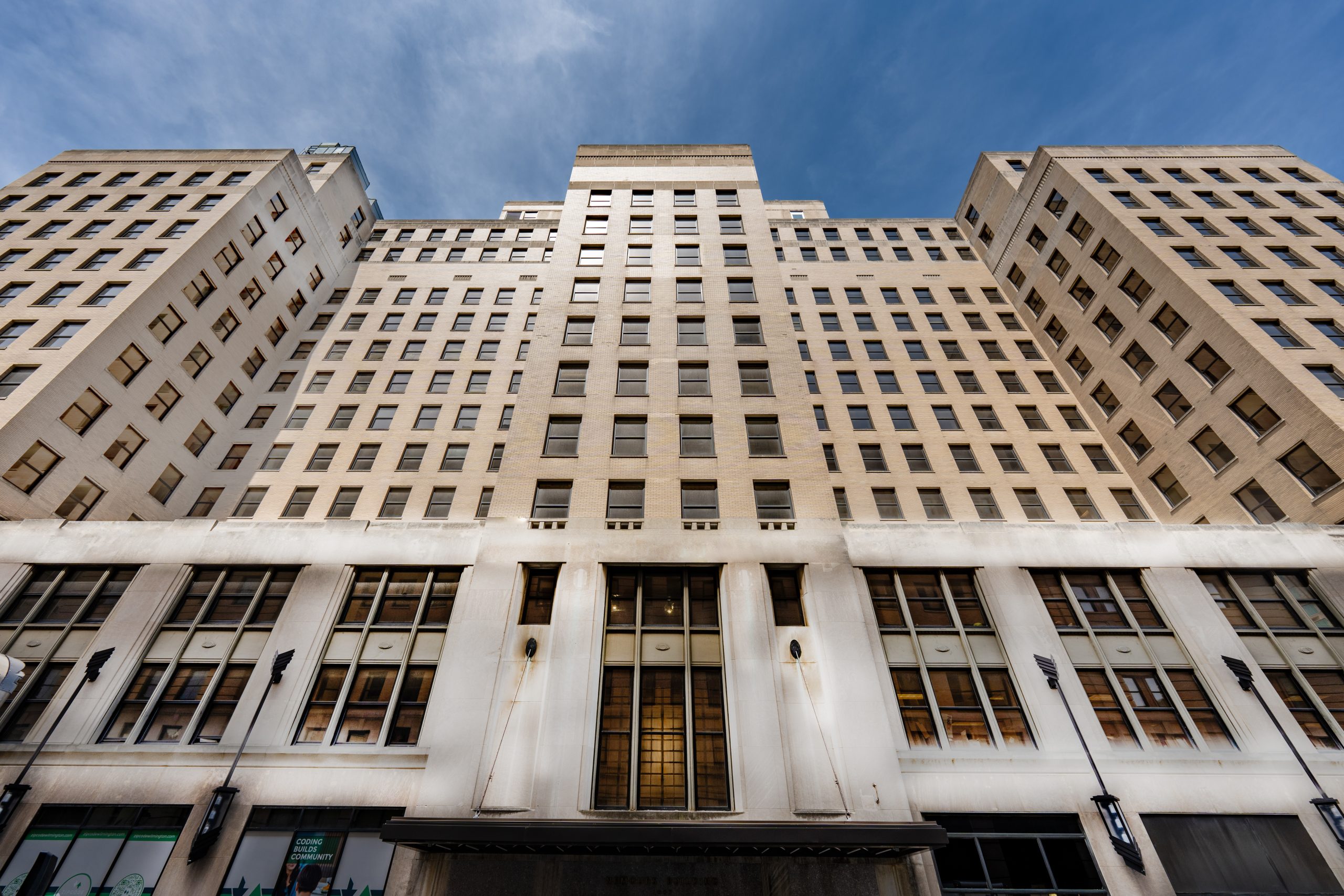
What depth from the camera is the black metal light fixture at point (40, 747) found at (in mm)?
15766

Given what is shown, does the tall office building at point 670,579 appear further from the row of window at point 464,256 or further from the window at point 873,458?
the row of window at point 464,256

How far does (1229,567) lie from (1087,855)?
12.0 meters

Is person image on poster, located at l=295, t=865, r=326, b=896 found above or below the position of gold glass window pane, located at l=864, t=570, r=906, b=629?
below

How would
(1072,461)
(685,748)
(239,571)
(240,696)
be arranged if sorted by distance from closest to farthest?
(685,748) → (240,696) → (239,571) → (1072,461)

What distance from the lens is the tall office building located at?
15.3 metres

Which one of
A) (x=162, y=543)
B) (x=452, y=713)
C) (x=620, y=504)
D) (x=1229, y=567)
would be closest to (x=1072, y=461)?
(x=1229, y=567)

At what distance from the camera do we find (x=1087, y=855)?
15250 millimetres

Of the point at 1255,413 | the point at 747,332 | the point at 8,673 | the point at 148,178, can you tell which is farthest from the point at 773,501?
the point at 148,178

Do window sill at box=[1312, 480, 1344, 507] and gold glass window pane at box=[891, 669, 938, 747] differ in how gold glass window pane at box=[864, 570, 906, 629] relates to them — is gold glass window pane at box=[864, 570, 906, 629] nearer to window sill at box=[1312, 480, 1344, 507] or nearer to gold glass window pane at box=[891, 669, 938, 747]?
gold glass window pane at box=[891, 669, 938, 747]

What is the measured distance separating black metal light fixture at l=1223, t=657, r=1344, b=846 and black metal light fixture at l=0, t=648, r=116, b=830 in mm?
34863

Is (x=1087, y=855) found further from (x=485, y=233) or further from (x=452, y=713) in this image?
(x=485, y=233)

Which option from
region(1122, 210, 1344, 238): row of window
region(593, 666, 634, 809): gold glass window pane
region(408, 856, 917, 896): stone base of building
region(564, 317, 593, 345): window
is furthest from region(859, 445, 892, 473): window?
region(1122, 210, 1344, 238): row of window

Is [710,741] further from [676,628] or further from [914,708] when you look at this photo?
[914,708]

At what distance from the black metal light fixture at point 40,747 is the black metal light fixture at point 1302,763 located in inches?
1373
